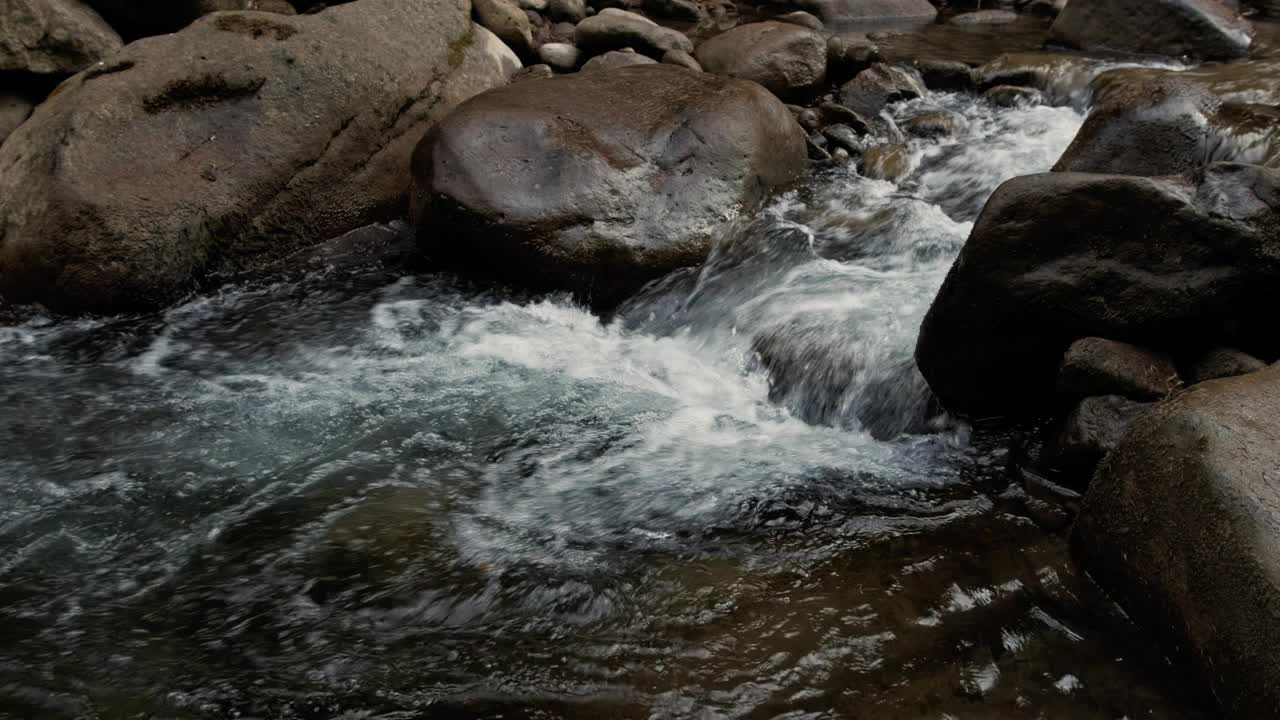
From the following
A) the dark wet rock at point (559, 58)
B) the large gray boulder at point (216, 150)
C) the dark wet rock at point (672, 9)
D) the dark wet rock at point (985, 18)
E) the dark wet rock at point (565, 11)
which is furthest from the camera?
the dark wet rock at point (672, 9)

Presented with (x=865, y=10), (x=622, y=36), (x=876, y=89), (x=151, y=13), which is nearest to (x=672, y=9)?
(x=865, y=10)

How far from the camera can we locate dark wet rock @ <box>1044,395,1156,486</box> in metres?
3.77

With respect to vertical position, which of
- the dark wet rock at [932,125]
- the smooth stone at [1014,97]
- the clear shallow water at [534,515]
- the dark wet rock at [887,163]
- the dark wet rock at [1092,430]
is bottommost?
the clear shallow water at [534,515]

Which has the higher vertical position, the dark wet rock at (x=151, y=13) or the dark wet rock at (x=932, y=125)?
the dark wet rock at (x=151, y=13)

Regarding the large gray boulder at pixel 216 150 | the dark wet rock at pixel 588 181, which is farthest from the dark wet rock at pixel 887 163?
the large gray boulder at pixel 216 150

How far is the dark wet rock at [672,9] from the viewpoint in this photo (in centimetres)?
1259

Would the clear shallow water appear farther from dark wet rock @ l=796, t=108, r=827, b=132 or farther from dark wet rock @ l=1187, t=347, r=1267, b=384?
dark wet rock @ l=796, t=108, r=827, b=132

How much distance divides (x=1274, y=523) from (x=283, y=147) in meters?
5.77

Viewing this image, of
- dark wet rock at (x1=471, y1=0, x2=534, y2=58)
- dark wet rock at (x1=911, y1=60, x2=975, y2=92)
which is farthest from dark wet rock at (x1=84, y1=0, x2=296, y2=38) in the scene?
dark wet rock at (x1=911, y1=60, x2=975, y2=92)

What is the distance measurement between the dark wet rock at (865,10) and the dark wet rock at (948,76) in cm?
356

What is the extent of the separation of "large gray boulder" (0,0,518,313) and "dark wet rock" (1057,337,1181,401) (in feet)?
15.4

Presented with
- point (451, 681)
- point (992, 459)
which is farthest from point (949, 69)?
point (451, 681)

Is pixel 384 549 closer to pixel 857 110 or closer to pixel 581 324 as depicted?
pixel 581 324

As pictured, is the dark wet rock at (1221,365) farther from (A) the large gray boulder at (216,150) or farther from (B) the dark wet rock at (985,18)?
(B) the dark wet rock at (985,18)
